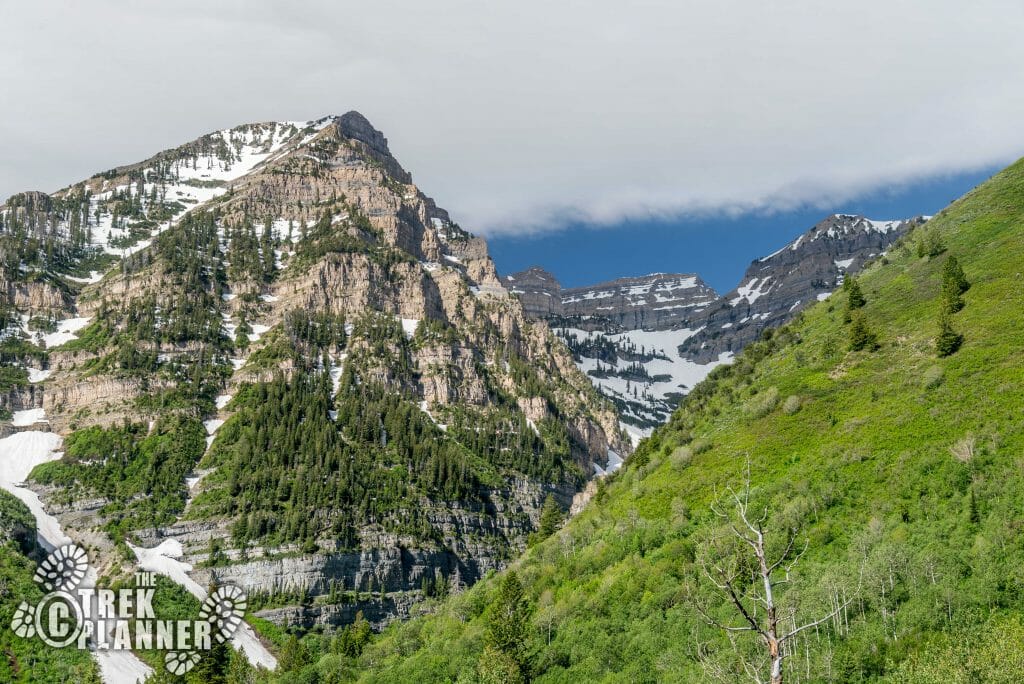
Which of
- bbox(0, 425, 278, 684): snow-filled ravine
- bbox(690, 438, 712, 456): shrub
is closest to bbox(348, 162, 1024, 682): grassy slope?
bbox(690, 438, 712, 456): shrub

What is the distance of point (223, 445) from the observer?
174 metres

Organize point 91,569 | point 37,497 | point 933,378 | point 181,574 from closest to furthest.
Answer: point 933,378, point 181,574, point 91,569, point 37,497

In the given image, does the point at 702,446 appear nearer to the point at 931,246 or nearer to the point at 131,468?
the point at 931,246

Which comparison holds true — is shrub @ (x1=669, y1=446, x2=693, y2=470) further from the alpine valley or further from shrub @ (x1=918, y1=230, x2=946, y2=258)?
shrub @ (x1=918, y1=230, x2=946, y2=258)

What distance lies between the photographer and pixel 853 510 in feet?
191

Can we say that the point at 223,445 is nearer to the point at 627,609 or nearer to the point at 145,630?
the point at 145,630

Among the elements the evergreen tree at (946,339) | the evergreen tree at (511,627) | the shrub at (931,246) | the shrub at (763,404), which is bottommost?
the evergreen tree at (511,627)

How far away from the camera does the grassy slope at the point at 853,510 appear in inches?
1773

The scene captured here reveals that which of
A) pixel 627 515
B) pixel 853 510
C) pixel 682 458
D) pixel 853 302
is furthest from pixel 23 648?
pixel 853 302

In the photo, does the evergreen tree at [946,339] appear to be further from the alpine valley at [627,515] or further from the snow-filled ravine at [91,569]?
→ the snow-filled ravine at [91,569]

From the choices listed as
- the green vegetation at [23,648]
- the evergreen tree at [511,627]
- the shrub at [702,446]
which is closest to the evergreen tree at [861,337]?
the shrub at [702,446]

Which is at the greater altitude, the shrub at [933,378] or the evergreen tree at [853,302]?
the evergreen tree at [853,302]

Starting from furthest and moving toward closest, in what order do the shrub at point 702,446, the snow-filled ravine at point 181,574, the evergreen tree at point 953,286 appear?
1. the snow-filled ravine at point 181,574
2. the shrub at point 702,446
3. the evergreen tree at point 953,286

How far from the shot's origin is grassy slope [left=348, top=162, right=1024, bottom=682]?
45031 millimetres
